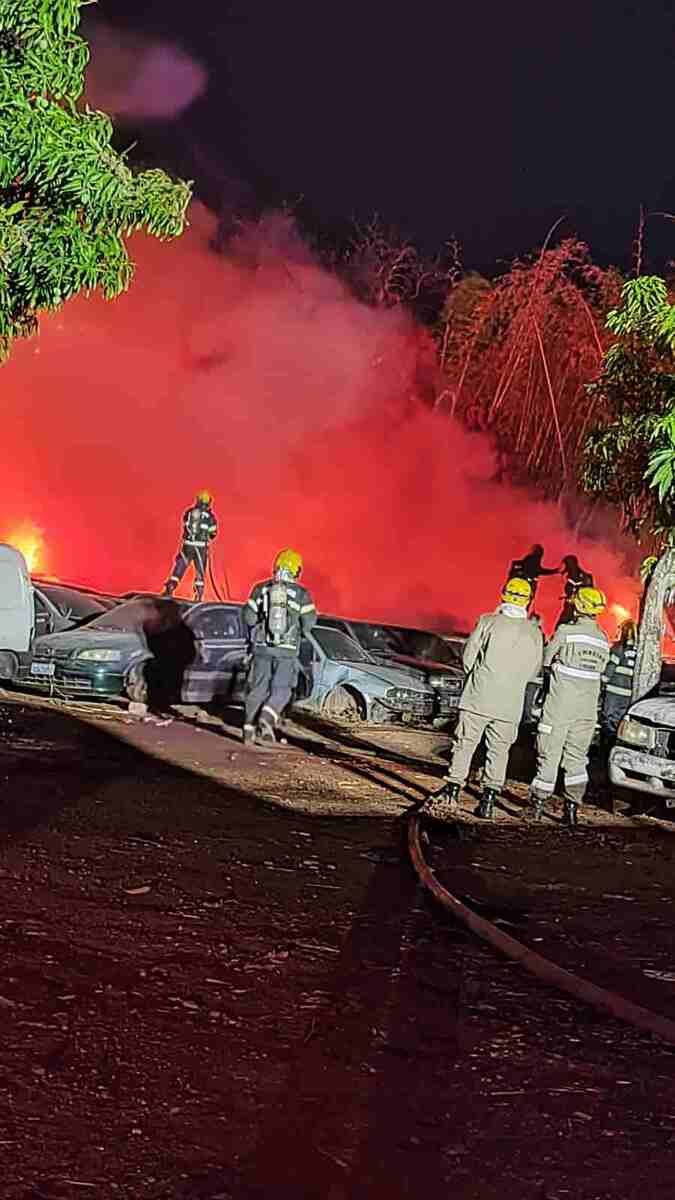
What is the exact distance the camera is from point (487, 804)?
30.4ft

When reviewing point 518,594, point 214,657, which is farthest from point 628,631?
point 518,594

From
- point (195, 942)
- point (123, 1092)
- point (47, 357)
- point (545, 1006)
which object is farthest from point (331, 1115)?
point (47, 357)

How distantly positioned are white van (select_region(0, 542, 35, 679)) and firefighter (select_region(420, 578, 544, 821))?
635 centimetres

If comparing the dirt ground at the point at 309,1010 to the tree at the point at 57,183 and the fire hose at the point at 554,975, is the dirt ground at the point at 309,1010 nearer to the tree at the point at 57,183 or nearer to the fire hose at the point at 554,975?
the fire hose at the point at 554,975

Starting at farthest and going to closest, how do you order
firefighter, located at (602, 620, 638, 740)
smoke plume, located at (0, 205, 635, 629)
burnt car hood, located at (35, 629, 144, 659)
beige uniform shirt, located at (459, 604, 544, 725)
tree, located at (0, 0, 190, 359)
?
1. smoke plume, located at (0, 205, 635, 629)
2. burnt car hood, located at (35, 629, 144, 659)
3. firefighter, located at (602, 620, 638, 740)
4. beige uniform shirt, located at (459, 604, 544, 725)
5. tree, located at (0, 0, 190, 359)

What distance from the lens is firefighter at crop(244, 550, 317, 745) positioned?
11.8m

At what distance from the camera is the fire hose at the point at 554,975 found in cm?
468

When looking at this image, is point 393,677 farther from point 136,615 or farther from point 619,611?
point 619,611

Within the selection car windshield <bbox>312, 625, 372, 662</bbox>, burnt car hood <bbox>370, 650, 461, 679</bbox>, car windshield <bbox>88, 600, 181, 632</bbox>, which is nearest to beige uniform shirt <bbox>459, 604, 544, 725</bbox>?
car windshield <bbox>312, 625, 372, 662</bbox>

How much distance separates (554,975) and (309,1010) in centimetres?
112

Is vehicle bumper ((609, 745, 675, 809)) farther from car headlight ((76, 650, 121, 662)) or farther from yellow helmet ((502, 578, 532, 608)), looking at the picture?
car headlight ((76, 650, 121, 662))

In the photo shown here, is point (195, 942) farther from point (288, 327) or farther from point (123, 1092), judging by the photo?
point (288, 327)

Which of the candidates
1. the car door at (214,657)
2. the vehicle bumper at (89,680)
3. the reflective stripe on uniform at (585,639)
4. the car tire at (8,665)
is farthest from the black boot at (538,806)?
the car tire at (8,665)

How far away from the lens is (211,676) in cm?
1445
